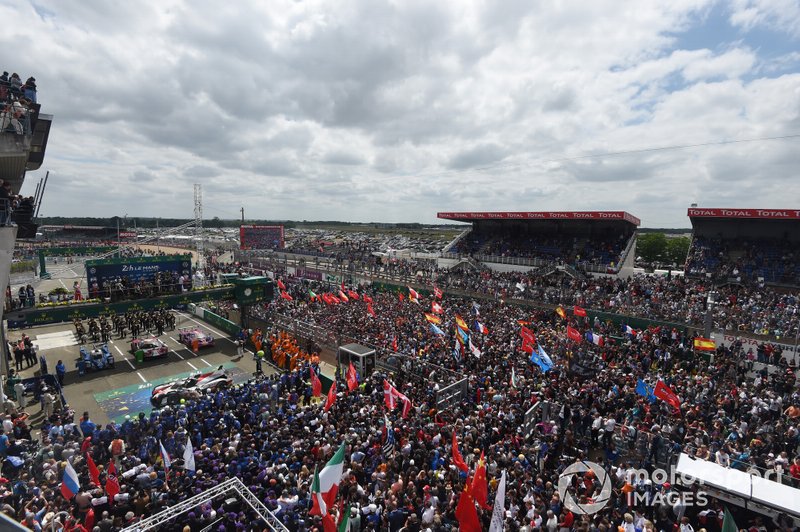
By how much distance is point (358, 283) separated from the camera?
40625mm

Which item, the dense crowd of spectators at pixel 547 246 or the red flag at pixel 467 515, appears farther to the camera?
the dense crowd of spectators at pixel 547 246

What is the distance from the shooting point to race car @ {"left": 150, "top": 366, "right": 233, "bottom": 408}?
1659 centimetres

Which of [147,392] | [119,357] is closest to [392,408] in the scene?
[147,392]

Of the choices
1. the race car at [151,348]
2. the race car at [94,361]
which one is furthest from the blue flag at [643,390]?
the race car at [94,361]

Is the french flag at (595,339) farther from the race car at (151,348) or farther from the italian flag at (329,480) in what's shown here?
the race car at (151,348)

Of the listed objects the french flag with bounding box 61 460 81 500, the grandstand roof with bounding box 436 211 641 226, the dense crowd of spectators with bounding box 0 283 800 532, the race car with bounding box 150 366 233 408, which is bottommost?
the race car with bounding box 150 366 233 408

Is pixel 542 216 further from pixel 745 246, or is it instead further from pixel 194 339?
pixel 194 339

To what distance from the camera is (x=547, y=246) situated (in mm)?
40469

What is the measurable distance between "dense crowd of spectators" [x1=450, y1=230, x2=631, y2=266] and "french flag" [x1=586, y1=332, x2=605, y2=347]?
15.5 meters

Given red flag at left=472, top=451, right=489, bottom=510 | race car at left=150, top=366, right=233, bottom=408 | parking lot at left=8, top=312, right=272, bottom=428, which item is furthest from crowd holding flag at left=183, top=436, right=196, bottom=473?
parking lot at left=8, top=312, right=272, bottom=428

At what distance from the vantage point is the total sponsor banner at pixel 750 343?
62.0ft

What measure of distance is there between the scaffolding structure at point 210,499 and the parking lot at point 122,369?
1024 cm

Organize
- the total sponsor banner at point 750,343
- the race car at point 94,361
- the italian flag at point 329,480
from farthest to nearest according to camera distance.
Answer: the race car at point 94,361 → the total sponsor banner at point 750,343 → the italian flag at point 329,480

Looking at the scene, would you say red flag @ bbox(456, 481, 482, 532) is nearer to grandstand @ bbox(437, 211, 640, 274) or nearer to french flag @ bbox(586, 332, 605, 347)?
french flag @ bbox(586, 332, 605, 347)
